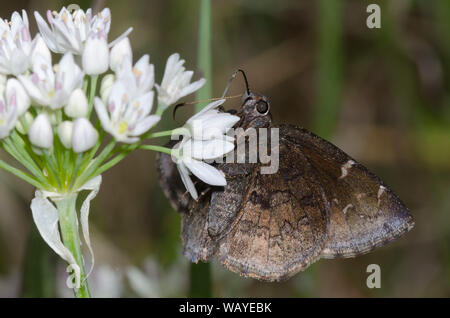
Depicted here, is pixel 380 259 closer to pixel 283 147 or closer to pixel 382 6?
pixel 382 6

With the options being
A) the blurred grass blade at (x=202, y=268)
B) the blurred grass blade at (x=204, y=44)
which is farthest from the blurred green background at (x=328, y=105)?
the blurred grass blade at (x=204, y=44)

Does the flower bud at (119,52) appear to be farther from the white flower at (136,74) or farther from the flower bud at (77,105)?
the flower bud at (77,105)

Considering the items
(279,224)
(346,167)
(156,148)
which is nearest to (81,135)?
(156,148)

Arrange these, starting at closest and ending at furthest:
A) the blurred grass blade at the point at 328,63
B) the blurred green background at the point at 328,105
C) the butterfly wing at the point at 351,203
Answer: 1. the butterfly wing at the point at 351,203
2. the blurred grass blade at the point at 328,63
3. the blurred green background at the point at 328,105

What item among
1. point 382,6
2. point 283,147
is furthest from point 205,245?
point 382,6

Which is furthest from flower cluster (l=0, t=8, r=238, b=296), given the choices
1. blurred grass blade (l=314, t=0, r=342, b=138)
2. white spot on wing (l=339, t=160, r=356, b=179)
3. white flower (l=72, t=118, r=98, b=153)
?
blurred grass blade (l=314, t=0, r=342, b=138)

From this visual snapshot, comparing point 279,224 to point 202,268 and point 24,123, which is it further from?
point 24,123
